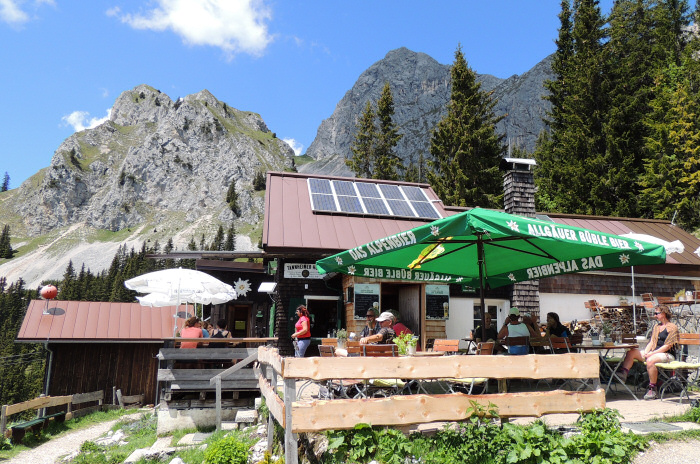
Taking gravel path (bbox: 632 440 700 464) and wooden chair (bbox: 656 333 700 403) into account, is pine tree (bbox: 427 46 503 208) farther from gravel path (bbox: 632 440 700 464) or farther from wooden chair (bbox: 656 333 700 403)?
gravel path (bbox: 632 440 700 464)

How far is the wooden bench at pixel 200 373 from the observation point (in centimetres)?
990

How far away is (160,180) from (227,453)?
521 feet

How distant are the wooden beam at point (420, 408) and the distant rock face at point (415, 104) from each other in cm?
11045

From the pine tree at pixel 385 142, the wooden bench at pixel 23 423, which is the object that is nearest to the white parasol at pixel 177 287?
the wooden bench at pixel 23 423

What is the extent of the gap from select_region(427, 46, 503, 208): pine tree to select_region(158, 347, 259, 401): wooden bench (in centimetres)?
2483

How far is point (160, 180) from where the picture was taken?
501 ft

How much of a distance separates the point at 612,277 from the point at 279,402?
Answer: 45.8ft

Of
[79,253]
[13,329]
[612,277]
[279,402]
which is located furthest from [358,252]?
[79,253]

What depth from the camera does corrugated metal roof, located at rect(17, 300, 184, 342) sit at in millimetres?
19058

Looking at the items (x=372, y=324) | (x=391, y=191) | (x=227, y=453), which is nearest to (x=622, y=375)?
(x=372, y=324)

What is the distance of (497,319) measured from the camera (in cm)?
1462

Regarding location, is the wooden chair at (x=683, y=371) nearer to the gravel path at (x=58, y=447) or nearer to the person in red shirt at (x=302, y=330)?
the person in red shirt at (x=302, y=330)

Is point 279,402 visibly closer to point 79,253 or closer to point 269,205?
point 269,205

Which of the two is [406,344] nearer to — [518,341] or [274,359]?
[518,341]
